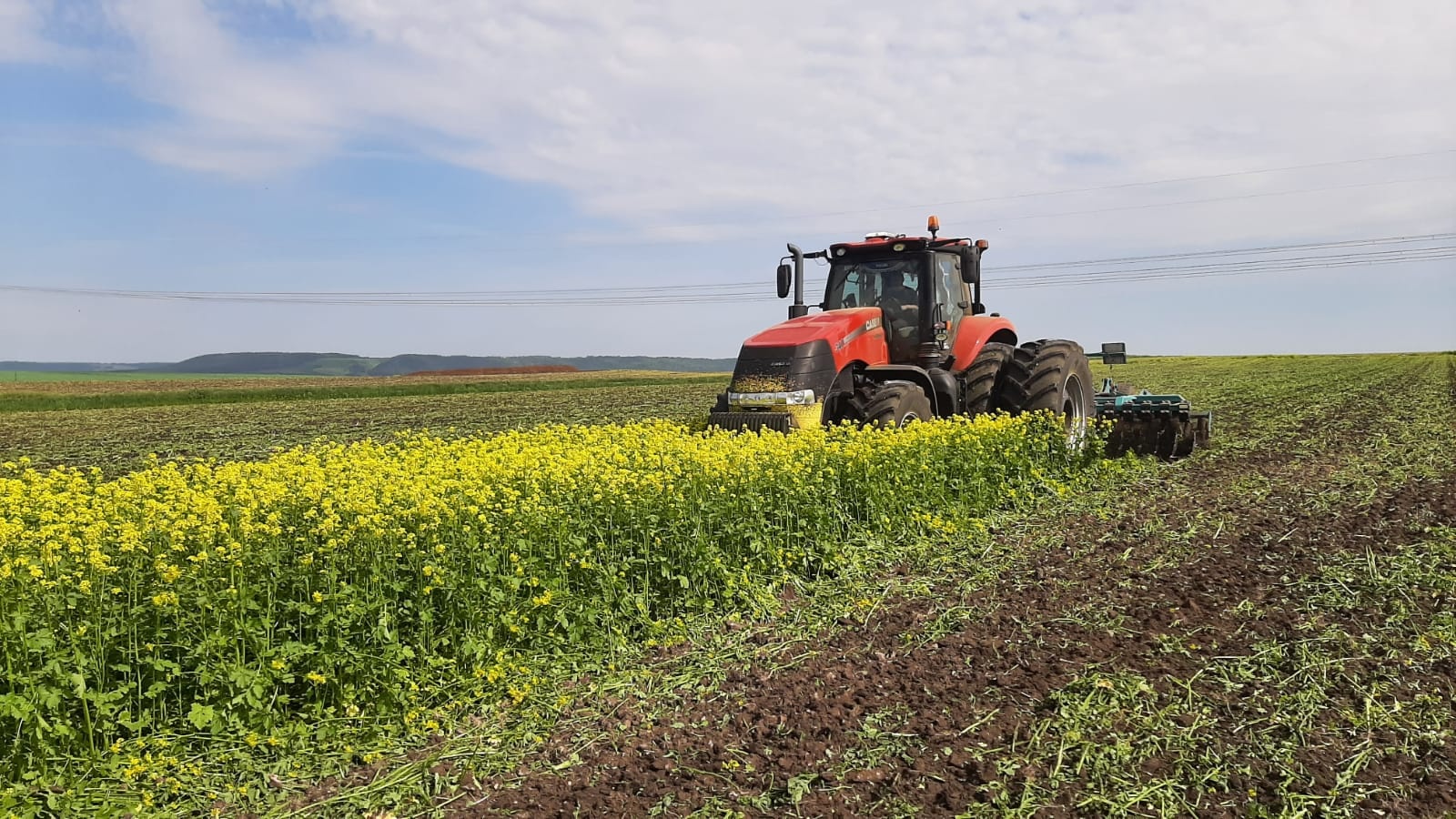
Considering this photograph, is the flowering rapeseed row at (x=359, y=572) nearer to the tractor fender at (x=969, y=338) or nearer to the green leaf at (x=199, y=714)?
the green leaf at (x=199, y=714)

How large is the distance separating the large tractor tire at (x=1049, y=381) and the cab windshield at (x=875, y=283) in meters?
1.54

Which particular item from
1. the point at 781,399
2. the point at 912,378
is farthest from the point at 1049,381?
the point at 781,399

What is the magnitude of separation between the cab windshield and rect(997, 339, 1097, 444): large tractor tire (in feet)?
5.05

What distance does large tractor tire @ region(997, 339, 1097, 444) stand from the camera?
10617 mm

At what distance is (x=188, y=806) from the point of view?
12.3 feet

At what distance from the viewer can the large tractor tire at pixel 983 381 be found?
34.7 ft

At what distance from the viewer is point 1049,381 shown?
34.9ft

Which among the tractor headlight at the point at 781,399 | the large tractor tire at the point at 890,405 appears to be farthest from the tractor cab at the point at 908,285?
the tractor headlight at the point at 781,399

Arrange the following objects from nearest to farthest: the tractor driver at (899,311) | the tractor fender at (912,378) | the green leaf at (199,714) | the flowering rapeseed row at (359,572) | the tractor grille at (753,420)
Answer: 1. the green leaf at (199,714)
2. the flowering rapeseed row at (359,572)
3. the tractor grille at (753,420)
4. the tractor fender at (912,378)
5. the tractor driver at (899,311)

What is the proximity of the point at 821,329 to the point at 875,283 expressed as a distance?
1.54m

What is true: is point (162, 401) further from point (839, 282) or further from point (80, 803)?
point (80, 803)

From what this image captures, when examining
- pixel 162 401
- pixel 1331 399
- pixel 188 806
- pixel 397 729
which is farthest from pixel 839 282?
pixel 162 401

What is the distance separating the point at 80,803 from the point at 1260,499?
347 inches

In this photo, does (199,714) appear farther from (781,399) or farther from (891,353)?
(891,353)
